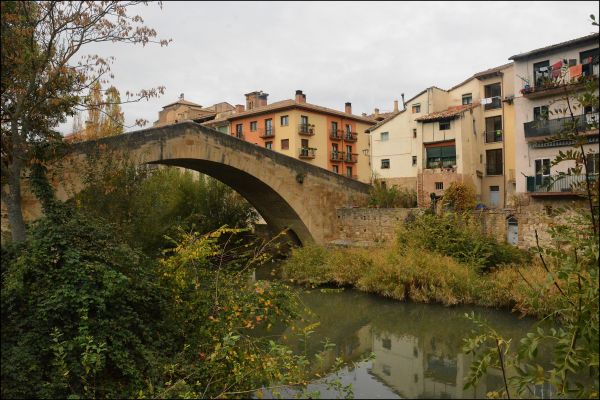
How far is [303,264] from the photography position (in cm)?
1520

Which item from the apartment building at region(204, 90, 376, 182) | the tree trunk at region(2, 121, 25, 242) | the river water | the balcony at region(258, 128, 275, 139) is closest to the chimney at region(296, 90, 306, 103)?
the apartment building at region(204, 90, 376, 182)

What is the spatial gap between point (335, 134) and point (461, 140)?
432 inches

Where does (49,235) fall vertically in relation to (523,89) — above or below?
below

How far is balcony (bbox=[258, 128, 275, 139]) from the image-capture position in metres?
29.0

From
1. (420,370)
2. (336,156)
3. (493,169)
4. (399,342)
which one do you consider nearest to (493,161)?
(493,169)

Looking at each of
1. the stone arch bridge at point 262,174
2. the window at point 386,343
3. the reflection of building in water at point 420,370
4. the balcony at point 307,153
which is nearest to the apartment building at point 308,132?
the balcony at point 307,153

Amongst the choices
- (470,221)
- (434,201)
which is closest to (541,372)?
(470,221)

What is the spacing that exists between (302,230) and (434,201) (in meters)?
5.41

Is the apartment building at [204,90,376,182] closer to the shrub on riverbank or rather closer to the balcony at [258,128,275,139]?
the balcony at [258,128,275,139]

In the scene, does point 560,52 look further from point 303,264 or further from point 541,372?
point 541,372

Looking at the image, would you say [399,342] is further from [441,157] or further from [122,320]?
[441,157]

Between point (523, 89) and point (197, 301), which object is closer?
point (197, 301)

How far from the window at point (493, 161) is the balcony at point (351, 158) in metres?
10.7

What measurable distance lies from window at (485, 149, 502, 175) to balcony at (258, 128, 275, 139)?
12743mm
